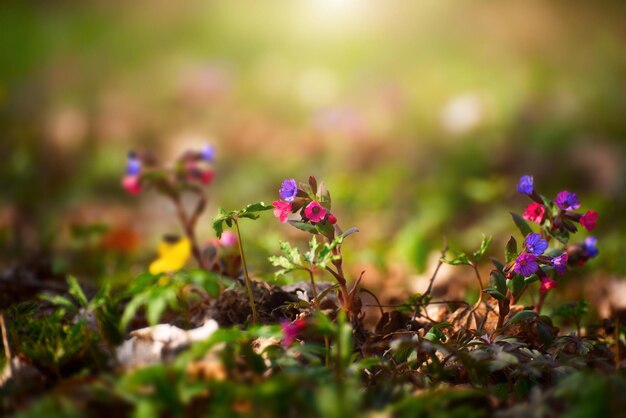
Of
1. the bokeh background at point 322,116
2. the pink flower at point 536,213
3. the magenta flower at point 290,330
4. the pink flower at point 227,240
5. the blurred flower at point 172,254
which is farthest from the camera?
the bokeh background at point 322,116

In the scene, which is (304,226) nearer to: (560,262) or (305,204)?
(305,204)

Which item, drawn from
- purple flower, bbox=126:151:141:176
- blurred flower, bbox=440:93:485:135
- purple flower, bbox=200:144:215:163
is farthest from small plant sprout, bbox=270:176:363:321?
blurred flower, bbox=440:93:485:135

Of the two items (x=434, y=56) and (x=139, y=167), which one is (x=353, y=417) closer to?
(x=139, y=167)

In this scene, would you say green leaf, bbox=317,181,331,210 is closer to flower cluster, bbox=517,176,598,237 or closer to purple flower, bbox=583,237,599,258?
flower cluster, bbox=517,176,598,237

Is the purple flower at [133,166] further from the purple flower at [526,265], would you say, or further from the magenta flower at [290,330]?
the purple flower at [526,265]

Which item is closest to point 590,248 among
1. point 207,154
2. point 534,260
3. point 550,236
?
point 550,236

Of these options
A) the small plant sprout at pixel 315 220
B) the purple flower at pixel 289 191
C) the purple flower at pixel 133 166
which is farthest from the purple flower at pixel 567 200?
the purple flower at pixel 133 166

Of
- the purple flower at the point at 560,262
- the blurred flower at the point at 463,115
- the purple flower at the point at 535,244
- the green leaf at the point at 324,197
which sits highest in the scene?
the blurred flower at the point at 463,115
